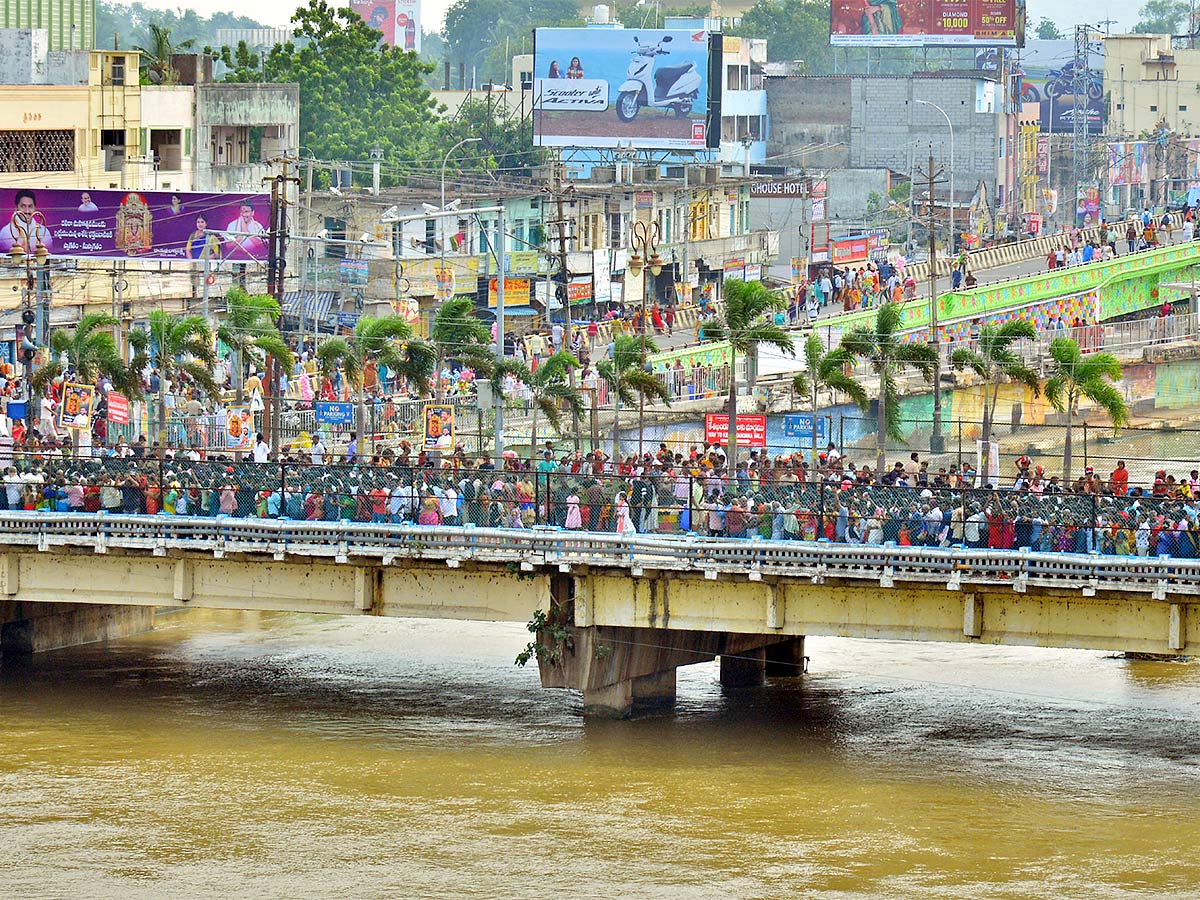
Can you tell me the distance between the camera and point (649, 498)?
133ft

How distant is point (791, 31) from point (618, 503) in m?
159

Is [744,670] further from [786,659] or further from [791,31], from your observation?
[791,31]

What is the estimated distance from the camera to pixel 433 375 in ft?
213

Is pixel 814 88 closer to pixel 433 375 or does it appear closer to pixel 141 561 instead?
pixel 433 375

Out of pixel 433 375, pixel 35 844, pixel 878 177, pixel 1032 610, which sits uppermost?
pixel 878 177

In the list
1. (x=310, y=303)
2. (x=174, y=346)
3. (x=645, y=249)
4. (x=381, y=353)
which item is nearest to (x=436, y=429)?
(x=381, y=353)

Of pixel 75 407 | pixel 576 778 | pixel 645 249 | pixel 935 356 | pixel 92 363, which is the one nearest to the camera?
pixel 576 778

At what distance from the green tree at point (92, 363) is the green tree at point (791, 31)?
5580 inches

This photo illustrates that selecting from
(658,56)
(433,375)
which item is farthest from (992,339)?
(658,56)

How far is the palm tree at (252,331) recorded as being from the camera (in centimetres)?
5512

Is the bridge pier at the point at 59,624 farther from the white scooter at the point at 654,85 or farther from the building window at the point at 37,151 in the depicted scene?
the white scooter at the point at 654,85

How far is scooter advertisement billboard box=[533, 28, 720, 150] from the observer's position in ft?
366

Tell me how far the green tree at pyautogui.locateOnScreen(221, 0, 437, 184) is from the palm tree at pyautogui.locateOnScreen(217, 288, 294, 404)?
5456 centimetres

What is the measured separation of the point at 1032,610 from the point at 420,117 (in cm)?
9038
